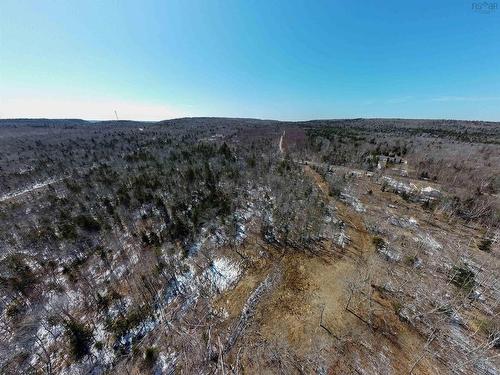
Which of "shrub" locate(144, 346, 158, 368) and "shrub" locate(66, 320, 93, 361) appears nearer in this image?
"shrub" locate(144, 346, 158, 368)

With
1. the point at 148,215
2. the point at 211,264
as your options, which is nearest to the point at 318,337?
the point at 211,264

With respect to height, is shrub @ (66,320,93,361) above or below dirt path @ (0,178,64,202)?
below

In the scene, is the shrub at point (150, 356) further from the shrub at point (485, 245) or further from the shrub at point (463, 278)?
the shrub at point (485, 245)

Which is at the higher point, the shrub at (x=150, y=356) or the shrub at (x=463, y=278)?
the shrub at (x=463, y=278)

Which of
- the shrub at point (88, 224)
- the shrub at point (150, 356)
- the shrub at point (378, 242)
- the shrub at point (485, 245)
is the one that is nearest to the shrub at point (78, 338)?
the shrub at point (150, 356)

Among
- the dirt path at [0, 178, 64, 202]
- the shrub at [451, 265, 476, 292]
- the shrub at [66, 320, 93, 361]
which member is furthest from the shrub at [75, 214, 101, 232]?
the shrub at [451, 265, 476, 292]

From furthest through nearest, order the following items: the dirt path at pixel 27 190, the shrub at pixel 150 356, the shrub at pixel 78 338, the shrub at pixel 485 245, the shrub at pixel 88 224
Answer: the dirt path at pixel 27 190 → the shrub at pixel 88 224 → the shrub at pixel 485 245 → the shrub at pixel 78 338 → the shrub at pixel 150 356

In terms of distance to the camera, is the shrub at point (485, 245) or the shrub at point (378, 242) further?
the shrub at point (378, 242)

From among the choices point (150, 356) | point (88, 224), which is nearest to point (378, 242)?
point (150, 356)

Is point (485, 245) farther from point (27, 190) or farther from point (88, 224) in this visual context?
point (27, 190)

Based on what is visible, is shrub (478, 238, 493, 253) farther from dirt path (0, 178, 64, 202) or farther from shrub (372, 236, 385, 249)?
dirt path (0, 178, 64, 202)

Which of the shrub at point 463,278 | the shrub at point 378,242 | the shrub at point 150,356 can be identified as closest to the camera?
the shrub at point 150,356
